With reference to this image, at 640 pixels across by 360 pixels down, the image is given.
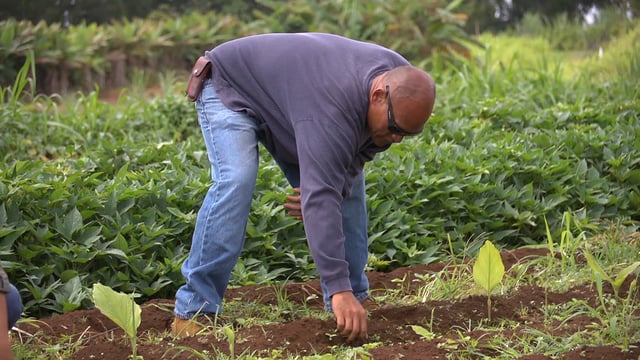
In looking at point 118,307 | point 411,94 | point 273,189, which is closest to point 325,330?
point 118,307

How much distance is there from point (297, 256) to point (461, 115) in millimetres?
2706

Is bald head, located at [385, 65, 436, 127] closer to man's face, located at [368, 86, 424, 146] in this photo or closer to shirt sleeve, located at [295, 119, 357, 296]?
man's face, located at [368, 86, 424, 146]

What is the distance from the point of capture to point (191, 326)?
146 inches

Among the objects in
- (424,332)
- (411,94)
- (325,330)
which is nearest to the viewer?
(411,94)

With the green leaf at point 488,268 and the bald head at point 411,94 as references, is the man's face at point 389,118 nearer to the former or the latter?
the bald head at point 411,94

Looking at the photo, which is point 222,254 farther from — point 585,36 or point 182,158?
point 585,36

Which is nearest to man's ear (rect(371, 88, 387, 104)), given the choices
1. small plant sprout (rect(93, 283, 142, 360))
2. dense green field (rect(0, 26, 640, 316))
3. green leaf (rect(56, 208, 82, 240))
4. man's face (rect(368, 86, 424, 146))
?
man's face (rect(368, 86, 424, 146))

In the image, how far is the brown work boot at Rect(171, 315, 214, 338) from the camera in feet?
12.1

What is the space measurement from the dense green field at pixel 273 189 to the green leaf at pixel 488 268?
111 cm


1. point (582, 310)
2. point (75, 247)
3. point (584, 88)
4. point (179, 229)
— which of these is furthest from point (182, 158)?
point (584, 88)

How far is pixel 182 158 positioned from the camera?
5691 millimetres

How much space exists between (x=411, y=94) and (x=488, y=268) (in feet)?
2.74

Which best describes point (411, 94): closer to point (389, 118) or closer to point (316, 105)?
point (389, 118)

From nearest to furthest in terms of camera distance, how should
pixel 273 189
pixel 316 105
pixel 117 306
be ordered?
pixel 117 306 → pixel 316 105 → pixel 273 189
